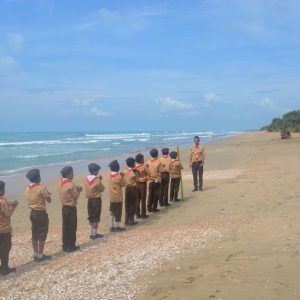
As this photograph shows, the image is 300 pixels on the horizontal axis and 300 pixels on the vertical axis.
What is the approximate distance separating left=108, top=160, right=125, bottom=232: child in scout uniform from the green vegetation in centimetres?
5028

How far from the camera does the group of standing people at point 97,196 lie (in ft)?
28.2

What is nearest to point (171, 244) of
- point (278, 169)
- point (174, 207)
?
point (174, 207)

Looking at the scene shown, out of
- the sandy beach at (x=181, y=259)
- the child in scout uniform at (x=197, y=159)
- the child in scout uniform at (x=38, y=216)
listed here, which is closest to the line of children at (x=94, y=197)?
the child in scout uniform at (x=38, y=216)

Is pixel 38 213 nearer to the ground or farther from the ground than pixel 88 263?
farther from the ground

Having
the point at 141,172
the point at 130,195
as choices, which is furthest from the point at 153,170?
the point at 130,195

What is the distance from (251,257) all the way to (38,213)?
3.85 meters

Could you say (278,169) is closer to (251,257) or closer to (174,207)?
(174,207)

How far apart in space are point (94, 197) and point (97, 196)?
0.07m

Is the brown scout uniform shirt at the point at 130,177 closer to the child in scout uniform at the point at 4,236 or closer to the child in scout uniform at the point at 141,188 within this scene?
the child in scout uniform at the point at 141,188

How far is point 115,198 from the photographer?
10.9 meters

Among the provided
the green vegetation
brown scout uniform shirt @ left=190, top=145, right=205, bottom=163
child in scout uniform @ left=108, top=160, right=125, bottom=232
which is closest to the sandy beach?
child in scout uniform @ left=108, top=160, right=125, bottom=232

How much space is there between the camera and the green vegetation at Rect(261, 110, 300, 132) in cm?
6061

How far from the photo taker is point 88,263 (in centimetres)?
782

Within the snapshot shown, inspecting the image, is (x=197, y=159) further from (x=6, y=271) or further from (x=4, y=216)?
(x=6, y=271)
